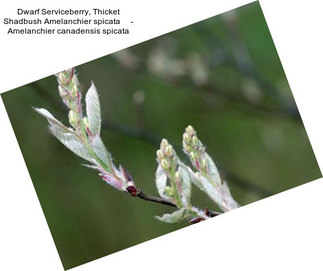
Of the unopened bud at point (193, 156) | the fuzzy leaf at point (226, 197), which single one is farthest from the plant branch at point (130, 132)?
the unopened bud at point (193, 156)

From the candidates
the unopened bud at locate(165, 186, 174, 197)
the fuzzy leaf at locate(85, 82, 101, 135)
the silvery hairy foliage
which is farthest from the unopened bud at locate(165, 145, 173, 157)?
the fuzzy leaf at locate(85, 82, 101, 135)

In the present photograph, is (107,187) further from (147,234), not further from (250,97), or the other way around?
(250,97)

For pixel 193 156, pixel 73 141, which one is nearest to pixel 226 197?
pixel 193 156

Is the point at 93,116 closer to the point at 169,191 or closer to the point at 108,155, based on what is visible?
the point at 108,155

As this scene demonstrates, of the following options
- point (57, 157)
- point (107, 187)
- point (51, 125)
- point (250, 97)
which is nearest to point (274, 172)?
point (250, 97)

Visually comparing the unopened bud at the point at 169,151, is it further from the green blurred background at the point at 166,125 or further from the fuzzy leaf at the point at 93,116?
the green blurred background at the point at 166,125
